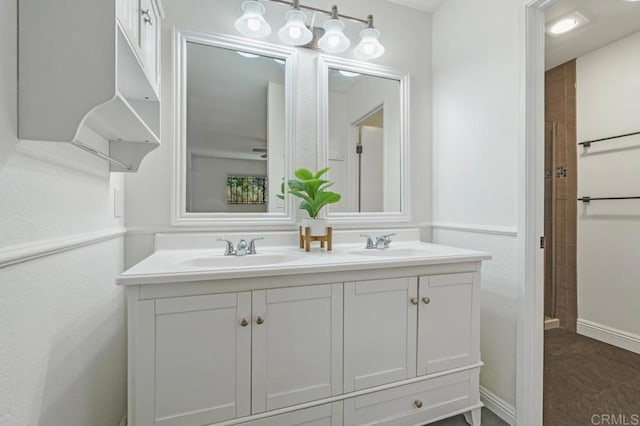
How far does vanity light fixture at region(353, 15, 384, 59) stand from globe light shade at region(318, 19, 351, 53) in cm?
9

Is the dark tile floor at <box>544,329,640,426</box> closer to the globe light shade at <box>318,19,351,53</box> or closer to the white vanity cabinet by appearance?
the white vanity cabinet

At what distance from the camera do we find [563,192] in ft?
8.99

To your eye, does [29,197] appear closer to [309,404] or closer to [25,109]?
[25,109]

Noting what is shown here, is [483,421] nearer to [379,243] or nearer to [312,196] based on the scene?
[379,243]

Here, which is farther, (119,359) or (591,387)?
(591,387)

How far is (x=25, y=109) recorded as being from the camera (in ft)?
2.22

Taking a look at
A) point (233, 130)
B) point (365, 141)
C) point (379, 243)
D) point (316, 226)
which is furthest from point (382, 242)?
point (233, 130)

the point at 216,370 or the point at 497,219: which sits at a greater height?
the point at 497,219

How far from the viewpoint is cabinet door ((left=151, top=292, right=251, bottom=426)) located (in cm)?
103

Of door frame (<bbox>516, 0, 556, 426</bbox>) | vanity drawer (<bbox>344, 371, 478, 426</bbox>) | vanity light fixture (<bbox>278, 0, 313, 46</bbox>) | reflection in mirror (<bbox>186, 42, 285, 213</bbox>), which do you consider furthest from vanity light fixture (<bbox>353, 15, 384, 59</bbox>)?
vanity drawer (<bbox>344, 371, 478, 426</bbox>)

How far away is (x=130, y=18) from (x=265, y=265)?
883 mm

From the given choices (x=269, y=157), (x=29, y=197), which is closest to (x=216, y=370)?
(x=29, y=197)

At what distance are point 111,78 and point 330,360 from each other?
3.85 ft

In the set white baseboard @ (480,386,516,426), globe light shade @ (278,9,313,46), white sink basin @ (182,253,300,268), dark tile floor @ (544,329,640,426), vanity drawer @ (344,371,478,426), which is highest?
Answer: globe light shade @ (278,9,313,46)
